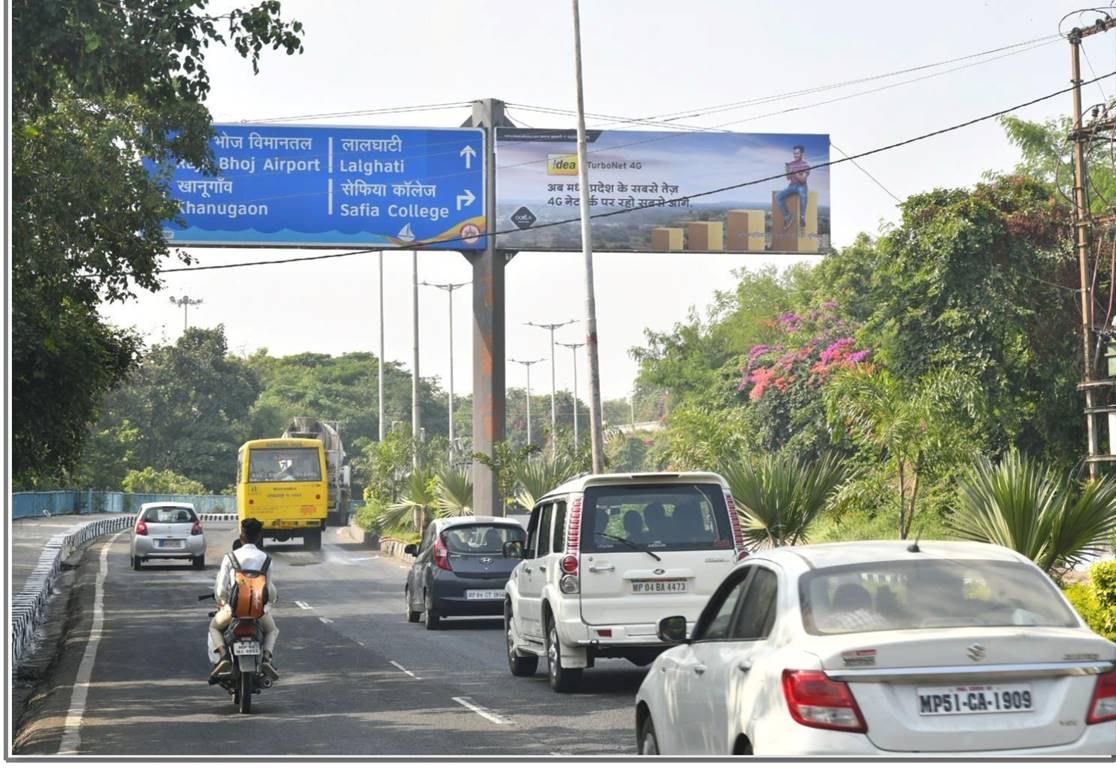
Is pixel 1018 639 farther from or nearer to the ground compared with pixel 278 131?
nearer to the ground

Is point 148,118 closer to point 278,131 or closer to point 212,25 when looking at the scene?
point 212,25

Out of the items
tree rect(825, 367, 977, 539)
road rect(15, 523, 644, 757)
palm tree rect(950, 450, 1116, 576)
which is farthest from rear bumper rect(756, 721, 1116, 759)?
tree rect(825, 367, 977, 539)

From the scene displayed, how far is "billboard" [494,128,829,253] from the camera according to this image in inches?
1420

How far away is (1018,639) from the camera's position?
6586mm

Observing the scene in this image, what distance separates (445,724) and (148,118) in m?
10.8

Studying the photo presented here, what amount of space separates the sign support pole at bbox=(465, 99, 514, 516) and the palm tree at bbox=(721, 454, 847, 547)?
14285 millimetres

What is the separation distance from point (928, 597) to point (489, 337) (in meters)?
29.7

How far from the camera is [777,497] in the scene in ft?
73.3

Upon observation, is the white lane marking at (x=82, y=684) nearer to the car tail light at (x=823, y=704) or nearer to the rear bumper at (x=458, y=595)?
the rear bumper at (x=458, y=595)

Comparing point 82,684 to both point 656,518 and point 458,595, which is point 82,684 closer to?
point 656,518

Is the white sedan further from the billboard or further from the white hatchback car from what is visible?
the white hatchback car

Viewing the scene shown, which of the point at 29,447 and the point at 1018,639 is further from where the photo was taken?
the point at 29,447

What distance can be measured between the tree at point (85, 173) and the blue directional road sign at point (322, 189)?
468 inches

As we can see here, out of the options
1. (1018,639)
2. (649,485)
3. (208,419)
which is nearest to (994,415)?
(649,485)
